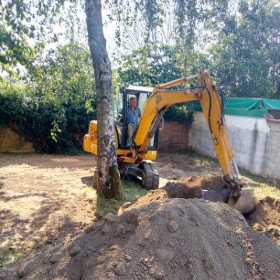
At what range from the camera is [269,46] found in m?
13.6

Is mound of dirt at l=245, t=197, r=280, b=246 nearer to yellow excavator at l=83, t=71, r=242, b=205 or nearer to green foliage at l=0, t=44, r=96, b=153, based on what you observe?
yellow excavator at l=83, t=71, r=242, b=205

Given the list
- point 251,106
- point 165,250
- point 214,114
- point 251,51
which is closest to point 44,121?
point 251,106

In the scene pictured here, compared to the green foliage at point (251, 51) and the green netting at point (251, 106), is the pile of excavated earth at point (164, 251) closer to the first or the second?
the green netting at point (251, 106)

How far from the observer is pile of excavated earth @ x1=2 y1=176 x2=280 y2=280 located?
293 cm

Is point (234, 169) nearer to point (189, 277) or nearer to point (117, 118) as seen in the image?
point (189, 277)

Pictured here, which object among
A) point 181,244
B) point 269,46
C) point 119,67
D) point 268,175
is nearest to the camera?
point 181,244

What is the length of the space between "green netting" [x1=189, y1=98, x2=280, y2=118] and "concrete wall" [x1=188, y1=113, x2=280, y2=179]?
0.53 ft

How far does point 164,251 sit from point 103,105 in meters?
3.60

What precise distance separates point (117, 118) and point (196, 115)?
6.84 meters

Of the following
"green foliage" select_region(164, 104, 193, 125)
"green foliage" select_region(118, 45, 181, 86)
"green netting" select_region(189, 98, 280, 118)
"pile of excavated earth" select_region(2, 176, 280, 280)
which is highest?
"green foliage" select_region(118, 45, 181, 86)

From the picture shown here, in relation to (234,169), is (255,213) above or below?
below

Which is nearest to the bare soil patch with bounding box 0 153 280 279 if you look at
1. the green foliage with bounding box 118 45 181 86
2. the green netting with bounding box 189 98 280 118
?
the green netting with bounding box 189 98 280 118

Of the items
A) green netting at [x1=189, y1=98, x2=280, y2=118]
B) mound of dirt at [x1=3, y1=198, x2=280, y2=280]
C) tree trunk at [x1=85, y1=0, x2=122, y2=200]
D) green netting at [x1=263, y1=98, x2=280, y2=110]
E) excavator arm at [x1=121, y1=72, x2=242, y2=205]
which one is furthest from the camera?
green netting at [x1=263, y1=98, x2=280, y2=110]

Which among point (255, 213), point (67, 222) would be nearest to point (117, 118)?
point (67, 222)
